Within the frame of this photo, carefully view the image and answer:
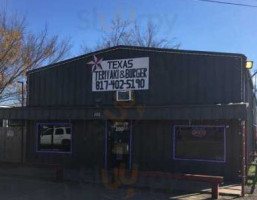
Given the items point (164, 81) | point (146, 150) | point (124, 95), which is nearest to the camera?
point (164, 81)

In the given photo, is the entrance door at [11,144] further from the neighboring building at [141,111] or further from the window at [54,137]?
the window at [54,137]

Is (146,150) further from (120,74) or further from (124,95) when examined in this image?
(120,74)

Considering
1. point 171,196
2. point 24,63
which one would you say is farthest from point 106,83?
point 24,63

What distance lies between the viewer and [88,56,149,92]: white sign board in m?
17.9

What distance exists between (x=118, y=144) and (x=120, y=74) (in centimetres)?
298

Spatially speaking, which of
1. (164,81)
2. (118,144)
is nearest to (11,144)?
(118,144)

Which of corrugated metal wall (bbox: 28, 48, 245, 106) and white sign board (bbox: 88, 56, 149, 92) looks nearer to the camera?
corrugated metal wall (bbox: 28, 48, 245, 106)

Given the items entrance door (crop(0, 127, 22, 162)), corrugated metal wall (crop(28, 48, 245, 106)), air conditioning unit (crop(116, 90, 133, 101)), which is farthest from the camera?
entrance door (crop(0, 127, 22, 162))

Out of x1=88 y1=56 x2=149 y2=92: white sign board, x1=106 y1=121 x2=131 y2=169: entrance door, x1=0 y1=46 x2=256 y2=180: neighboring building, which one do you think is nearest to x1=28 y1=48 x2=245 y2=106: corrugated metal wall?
x1=0 y1=46 x2=256 y2=180: neighboring building

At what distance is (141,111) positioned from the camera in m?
16.6

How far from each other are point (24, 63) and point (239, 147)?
59.3 feet

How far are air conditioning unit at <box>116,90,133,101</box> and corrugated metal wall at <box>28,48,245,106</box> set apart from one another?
315mm

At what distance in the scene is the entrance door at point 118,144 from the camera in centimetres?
1831

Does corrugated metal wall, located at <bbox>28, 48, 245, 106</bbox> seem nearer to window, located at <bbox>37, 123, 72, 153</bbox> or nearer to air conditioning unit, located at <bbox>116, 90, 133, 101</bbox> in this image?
air conditioning unit, located at <bbox>116, 90, 133, 101</bbox>
